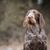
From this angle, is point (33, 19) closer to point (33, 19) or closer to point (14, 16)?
point (33, 19)

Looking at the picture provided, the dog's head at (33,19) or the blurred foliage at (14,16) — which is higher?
the blurred foliage at (14,16)

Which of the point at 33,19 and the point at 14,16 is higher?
the point at 14,16

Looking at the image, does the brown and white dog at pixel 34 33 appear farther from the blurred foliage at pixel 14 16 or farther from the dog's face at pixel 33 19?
the blurred foliage at pixel 14 16

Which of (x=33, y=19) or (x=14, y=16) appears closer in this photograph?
(x=33, y=19)

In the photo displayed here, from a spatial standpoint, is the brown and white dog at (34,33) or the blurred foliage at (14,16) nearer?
the brown and white dog at (34,33)

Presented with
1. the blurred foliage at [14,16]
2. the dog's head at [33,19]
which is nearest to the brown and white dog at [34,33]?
the dog's head at [33,19]

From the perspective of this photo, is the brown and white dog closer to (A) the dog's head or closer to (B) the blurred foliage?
(A) the dog's head

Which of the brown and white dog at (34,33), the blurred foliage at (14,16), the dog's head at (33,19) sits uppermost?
the blurred foliage at (14,16)

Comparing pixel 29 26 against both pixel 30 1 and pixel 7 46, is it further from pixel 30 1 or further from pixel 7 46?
pixel 30 1

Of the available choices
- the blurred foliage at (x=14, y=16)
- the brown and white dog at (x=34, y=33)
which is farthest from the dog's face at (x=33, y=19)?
the blurred foliage at (x=14, y=16)

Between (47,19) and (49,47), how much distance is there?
79cm

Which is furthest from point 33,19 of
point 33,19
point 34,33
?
point 34,33

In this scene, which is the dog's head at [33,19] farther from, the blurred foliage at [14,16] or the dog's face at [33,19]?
the blurred foliage at [14,16]

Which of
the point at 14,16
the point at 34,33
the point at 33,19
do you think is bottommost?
the point at 34,33
